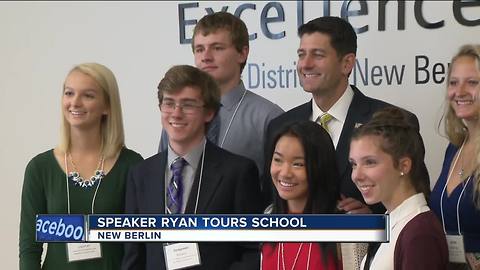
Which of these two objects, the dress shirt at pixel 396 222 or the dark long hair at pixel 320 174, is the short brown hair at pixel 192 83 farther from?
the dress shirt at pixel 396 222

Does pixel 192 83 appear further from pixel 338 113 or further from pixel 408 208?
pixel 408 208

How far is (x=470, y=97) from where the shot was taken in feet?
7.19

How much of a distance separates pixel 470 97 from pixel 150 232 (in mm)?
1110

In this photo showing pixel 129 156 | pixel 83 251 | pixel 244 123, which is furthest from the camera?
pixel 244 123

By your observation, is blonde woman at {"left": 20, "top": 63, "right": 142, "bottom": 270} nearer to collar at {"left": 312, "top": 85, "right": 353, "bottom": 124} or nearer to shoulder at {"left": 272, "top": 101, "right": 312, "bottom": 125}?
shoulder at {"left": 272, "top": 101, "right": 312, "bottom": 125}

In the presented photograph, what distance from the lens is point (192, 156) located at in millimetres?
2197

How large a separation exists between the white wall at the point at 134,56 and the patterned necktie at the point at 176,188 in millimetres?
1049

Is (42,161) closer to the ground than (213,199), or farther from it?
farther from it

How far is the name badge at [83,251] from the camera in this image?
2.28m

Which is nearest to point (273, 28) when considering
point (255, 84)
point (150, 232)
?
point (255, 84)

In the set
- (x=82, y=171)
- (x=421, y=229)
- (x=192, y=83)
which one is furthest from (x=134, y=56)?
(x=421, y=229)

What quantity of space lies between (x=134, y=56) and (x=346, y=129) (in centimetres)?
150

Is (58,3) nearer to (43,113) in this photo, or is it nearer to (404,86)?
(43,113)

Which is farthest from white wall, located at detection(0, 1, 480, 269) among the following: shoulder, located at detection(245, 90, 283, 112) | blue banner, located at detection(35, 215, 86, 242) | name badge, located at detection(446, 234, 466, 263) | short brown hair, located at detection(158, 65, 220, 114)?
blue banner, located at detection(35, 215, 86, 242)
